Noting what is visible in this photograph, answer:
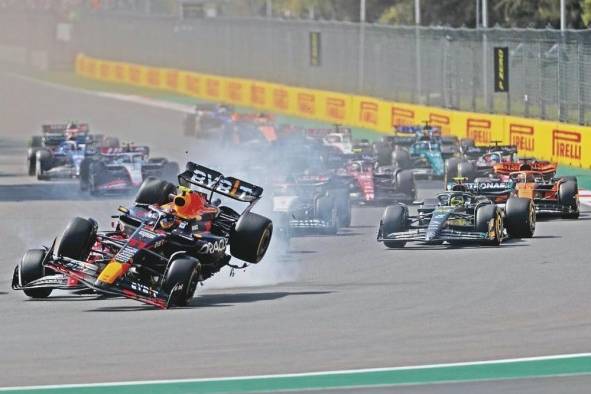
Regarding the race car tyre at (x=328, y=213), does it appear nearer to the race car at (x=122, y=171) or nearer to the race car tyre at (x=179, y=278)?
the race car at (x=122, y=171)

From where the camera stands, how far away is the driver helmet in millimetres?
24739

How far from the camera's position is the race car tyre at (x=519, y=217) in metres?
25.2

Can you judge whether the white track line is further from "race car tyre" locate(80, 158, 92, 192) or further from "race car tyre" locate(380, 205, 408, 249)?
"race car tyre" locate(80, 158, 92, 192)

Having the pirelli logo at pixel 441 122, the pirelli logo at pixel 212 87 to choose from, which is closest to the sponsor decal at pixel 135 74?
the pirelli logo at pixel 212 87

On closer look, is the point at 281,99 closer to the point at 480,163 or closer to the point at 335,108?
the point at 335,108

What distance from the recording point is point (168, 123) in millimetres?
60875

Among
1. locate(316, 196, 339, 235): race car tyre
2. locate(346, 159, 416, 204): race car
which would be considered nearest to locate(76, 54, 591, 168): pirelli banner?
locate(346, 159, 416, 204): race car

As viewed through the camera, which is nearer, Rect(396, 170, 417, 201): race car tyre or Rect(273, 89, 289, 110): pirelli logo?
Rect(396, 170, 417, 201): race car tyre

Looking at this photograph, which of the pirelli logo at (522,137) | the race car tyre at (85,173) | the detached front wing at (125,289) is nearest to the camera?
the detached front wing at (125,289)

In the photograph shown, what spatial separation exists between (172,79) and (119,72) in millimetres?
11235

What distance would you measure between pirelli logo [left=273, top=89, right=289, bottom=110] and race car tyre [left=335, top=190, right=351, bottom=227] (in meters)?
37.7

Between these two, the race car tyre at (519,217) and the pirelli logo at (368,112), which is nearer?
the race car tyre at (519,217)

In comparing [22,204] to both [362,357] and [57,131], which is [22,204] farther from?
[362,357]

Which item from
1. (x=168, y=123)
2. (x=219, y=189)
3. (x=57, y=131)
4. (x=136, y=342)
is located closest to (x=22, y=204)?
(x=57, y=131)
